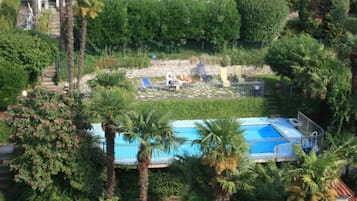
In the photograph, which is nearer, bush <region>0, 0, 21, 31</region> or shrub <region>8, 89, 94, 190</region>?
shrub <region>8, 89, 94, 190</region>

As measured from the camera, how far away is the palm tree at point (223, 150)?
24016 mm

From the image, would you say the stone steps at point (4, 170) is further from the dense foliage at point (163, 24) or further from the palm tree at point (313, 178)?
the palm tree at point (313, 178)

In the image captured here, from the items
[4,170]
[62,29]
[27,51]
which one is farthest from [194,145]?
[62,29]

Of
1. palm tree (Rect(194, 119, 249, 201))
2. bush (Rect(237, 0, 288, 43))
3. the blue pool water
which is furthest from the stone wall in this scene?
palm tree (Rect(194, 119, 249, 201))

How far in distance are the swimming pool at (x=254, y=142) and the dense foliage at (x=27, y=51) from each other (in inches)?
178

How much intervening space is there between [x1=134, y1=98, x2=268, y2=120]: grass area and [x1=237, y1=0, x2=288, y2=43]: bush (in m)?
6.64

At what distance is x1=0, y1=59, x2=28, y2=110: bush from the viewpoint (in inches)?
1257

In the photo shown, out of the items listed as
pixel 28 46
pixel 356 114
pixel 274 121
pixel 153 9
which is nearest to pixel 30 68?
pixel 28 46

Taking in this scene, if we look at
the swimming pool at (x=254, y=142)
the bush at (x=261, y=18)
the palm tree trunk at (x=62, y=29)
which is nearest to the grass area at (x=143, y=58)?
the bush at (x=261, y=18)

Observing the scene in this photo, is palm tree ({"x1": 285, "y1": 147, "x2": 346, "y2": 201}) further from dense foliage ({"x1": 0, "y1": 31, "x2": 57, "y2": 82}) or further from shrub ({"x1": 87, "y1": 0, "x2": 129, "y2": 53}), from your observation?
shrub ({"x1": 87, "y1": 0, "x2": 129, "y2": 53})

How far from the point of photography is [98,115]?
24953 mm

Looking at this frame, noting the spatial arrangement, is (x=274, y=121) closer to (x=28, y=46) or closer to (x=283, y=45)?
(x=283, y=45)

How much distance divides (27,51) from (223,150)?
13.3 m

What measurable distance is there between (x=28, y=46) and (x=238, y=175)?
13.9 metres
